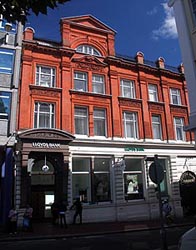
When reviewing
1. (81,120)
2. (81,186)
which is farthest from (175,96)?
(81,186)

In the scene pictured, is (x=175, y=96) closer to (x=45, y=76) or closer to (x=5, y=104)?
(x=45, y=76)

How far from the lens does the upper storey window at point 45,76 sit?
21.2 meters

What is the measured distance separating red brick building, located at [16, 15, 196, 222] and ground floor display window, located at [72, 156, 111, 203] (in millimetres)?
73

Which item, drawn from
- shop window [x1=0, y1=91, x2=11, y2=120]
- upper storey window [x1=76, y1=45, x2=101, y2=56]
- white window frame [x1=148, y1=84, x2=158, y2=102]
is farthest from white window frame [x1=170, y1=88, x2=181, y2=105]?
shop window [x1=0, y1=91, x2=11, y2=120]

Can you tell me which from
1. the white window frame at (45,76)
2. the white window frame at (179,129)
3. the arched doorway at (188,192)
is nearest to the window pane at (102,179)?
the white window frame at (45,76)

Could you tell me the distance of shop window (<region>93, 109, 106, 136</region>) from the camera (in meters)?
22.2

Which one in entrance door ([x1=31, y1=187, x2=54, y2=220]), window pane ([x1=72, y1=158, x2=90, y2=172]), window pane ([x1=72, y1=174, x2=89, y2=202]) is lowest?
entrance door ([x1=31, y1=187, x2=54, y2=220])

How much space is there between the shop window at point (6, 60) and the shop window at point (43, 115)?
3.09 meters

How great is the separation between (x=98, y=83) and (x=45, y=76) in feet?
14.9

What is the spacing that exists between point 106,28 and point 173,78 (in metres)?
8.02

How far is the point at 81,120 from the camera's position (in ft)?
72.1

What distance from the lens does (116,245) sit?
11.0 metres

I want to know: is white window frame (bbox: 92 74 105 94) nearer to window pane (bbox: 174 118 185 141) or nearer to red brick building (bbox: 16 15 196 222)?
red brick building (bbox: 16 15 196 222)

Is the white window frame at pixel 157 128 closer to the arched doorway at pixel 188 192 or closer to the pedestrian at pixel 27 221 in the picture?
the arched doorway at pixel 188 192
